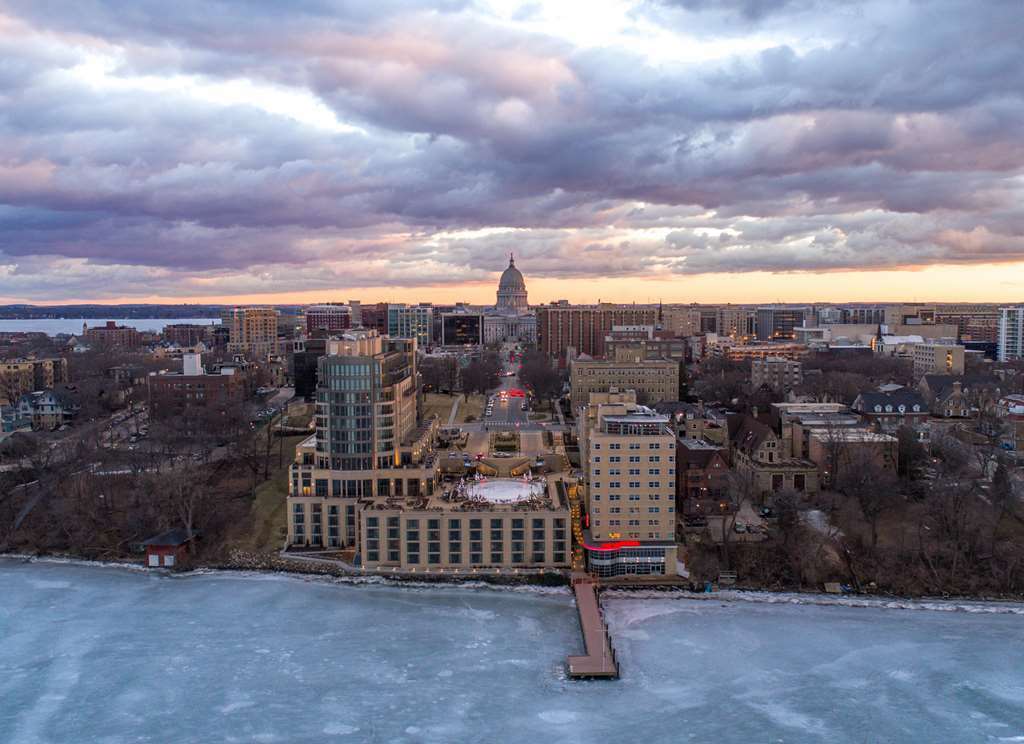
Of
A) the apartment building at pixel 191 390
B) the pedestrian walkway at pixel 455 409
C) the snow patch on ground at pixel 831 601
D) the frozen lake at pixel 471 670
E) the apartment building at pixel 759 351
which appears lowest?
the frozen lake at pixel 471 670

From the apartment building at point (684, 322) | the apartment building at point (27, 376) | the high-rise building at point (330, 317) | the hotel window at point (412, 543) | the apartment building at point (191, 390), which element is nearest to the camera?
the hotel window at point (412, 543)

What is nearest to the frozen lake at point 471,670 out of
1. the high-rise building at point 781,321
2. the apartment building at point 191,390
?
the apartment building at point 191,390

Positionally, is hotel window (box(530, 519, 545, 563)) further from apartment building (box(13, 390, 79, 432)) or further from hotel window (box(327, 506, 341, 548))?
apartment building (box(13, 390, 79, 432))

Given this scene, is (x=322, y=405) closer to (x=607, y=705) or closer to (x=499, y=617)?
(x=499, y=617)

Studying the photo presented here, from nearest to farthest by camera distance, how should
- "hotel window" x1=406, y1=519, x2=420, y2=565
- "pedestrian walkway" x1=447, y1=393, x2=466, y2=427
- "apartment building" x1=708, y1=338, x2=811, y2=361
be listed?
"hotel window" x1=406, y1=519, x2=420, y2=565, "pedestrian walkway" x1=447, y1=393, x2=466, y2=427, "apartment building" x1=708, y1=338, x2=811, y2=361

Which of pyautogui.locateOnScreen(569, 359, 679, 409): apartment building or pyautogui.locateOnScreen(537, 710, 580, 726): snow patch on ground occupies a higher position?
pyautogui.locateOnScreen(569, 359, 679, 409): apartment building

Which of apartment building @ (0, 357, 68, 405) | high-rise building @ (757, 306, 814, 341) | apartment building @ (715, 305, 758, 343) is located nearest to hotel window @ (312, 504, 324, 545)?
apartment building @ (0, 357, 68, 405)

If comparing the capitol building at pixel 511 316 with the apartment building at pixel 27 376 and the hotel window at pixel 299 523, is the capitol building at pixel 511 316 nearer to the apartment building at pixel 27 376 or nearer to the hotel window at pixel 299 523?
the apartment building at pixel 27 376

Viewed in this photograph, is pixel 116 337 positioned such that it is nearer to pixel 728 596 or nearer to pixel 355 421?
pixel 355 421

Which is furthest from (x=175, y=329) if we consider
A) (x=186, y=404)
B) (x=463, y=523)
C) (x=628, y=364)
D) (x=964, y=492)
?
(x=964, y=492)
